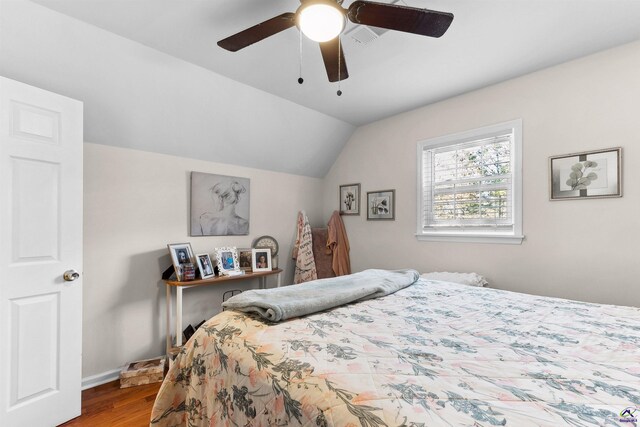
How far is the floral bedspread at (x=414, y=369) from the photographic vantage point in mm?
730

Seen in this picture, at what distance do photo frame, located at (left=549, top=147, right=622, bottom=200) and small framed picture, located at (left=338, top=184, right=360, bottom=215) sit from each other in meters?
1.97

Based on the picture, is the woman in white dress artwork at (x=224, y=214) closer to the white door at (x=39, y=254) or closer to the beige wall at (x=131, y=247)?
the beige wall at (x=131, y=247)

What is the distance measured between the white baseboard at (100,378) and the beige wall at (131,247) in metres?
0.03

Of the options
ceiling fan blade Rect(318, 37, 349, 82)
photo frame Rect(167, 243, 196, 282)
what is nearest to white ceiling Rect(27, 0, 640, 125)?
ceiling fan blade Rect(318, 37, 349, 82)

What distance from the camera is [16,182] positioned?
1.72 meters

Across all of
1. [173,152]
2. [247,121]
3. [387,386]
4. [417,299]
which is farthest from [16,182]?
[417,299]

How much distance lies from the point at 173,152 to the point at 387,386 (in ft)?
9.12

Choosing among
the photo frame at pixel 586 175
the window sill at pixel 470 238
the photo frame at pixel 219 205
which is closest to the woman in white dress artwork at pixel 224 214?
the photo frame at pixel 219 205

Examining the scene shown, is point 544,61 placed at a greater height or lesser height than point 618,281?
greater

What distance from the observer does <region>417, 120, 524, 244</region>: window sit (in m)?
2.60

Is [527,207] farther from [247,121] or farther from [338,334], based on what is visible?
[247,121]

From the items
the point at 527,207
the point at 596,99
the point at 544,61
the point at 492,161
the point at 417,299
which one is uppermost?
the point at 544,61

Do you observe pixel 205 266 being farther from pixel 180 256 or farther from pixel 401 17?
pixel 401 17

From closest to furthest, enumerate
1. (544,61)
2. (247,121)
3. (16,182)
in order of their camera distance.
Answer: (16,182), (544,61), (247,121)
